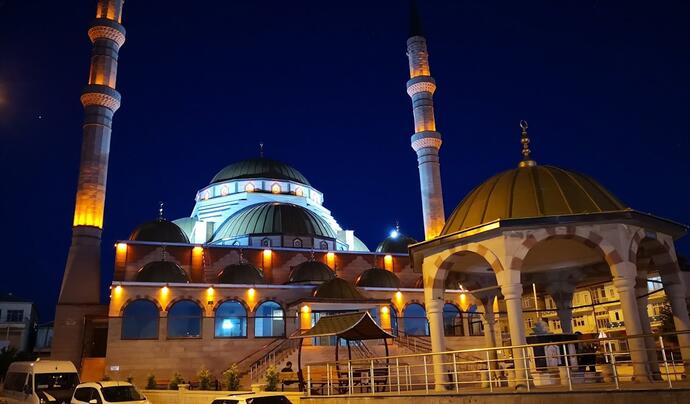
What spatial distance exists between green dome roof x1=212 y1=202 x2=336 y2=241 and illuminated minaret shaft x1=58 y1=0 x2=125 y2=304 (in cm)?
1011

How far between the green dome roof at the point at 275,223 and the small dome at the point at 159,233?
14.5 ft

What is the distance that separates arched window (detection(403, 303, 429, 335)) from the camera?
3738cm

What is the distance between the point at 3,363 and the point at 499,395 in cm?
4479

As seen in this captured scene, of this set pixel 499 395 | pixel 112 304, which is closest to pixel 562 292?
pixel 499 395

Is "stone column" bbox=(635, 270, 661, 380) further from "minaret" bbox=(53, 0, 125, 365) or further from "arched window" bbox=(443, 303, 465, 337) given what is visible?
"minaret" bbox=(53, 0, 125, 365)

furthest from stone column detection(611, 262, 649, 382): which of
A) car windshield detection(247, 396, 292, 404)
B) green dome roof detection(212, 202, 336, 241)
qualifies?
green dome roof detection(212, 202, 336, 241)

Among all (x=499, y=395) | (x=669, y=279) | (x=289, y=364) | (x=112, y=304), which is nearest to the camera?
(x=499, y=395)

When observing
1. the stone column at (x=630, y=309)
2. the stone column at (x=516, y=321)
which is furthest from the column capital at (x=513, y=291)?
the stone column at (x=630, y=309)

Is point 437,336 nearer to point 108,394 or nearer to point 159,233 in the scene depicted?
point 108,394

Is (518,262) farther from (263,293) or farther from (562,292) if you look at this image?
(263,293)

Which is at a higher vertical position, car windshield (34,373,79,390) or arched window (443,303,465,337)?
arched window (443,303,465,337)

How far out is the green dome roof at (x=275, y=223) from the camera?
42.0m

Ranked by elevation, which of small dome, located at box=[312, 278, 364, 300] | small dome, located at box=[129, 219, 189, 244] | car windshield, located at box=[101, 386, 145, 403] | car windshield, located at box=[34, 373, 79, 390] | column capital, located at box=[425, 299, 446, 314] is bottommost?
car windshield, located at box=[101, 386, 145, 403]

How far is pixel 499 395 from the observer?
11078 mm
